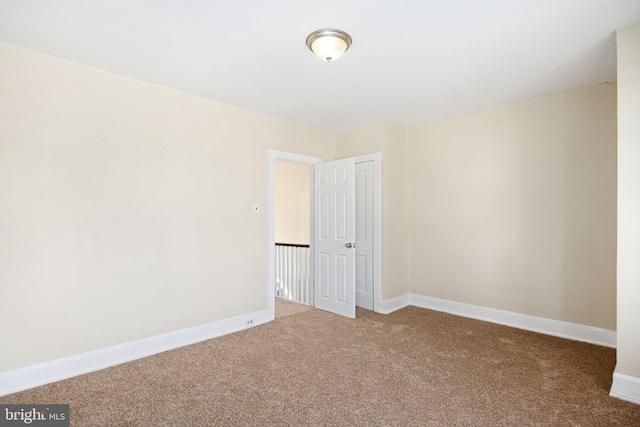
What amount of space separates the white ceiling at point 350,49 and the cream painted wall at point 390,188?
2.90 feet

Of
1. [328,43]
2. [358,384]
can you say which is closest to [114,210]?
[328,43]

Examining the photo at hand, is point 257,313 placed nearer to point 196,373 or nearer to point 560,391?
Result: point 196,373

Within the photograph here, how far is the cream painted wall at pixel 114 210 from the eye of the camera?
242 cm

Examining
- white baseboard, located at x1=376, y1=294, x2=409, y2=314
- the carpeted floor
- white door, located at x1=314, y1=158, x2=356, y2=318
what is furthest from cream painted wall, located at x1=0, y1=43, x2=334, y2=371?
white baseboard, located at x1=376, y1=294, x2=409, y2=314

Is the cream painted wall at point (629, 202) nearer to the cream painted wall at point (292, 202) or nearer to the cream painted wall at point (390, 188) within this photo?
the cream painted wall at point (390, 188)

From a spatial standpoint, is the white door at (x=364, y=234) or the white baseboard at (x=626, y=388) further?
the white door at (x=364, y=234)

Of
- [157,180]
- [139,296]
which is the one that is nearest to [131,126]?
[157,180]

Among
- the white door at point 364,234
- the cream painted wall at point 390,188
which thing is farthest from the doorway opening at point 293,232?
the cream painted wall at point 390,188

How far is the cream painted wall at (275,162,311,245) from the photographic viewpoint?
6109 mm

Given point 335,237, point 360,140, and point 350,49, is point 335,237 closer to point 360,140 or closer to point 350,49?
point 360,140

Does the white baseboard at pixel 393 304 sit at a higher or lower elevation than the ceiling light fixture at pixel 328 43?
lower

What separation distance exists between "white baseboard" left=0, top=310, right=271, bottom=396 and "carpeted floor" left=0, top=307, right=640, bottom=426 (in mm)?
87

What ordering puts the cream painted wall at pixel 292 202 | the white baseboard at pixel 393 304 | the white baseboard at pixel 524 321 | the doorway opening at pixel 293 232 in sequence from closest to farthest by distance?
the white baseboard at pixel 524 321 < the white baseboard at pixel 393 304 < the doorway opening at pixel 293 232 < the cream painted wall at pixel 292 202

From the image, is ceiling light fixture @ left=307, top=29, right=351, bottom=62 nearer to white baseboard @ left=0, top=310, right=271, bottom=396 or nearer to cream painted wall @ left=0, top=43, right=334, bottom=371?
cream painted wall @ left=0, top=43, right=334, bottom=371
